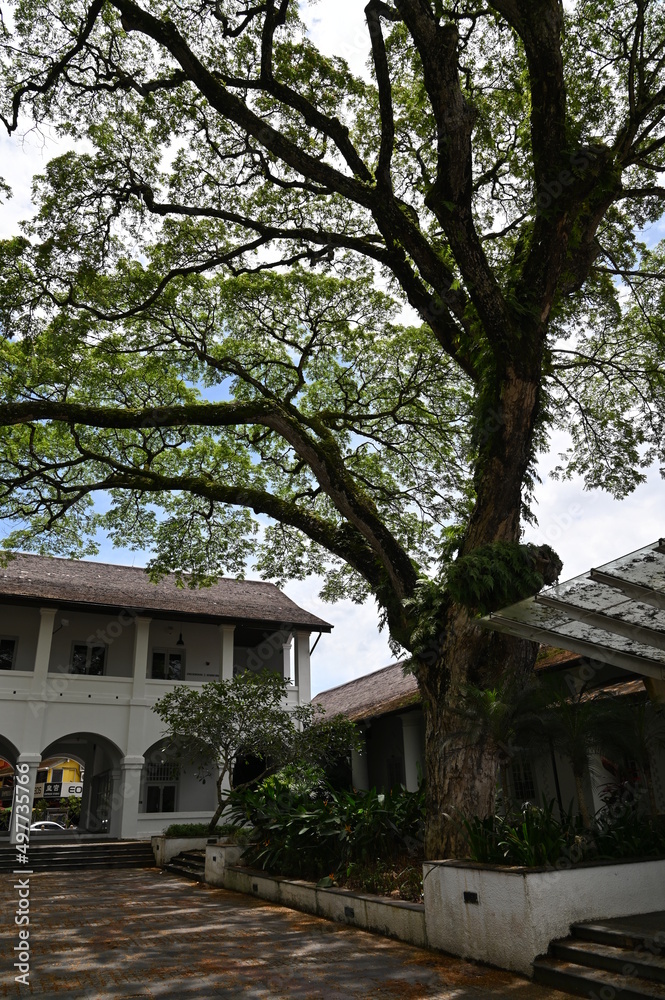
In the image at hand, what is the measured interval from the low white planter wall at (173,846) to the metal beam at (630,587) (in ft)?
43.6

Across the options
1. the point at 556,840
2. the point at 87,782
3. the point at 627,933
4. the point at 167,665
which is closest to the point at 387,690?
the point at 167,665

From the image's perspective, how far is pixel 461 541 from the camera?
807 cm

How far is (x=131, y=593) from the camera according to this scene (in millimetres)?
21344

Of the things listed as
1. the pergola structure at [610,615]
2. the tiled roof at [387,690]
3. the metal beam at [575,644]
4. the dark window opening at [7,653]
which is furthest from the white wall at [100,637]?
the pergola structure at [610,615]

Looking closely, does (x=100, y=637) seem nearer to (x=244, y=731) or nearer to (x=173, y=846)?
(x=173, y=846)

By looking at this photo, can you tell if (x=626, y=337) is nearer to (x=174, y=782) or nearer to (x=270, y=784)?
(x=270, y=784)

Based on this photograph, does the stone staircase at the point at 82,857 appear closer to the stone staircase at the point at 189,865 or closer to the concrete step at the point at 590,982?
the stone staircase at the point at 189,865

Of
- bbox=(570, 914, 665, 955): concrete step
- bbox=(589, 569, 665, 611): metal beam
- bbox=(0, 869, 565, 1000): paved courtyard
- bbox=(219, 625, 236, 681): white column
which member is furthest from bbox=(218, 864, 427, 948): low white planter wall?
bbox=(219, 625, 236, 681): white column

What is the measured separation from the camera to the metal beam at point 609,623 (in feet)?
19.2

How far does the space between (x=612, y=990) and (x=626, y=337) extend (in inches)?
399

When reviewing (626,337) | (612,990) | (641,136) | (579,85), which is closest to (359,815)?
(612,990)

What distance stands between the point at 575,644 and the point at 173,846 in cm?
1232

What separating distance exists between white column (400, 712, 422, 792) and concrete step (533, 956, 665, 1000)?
11260mm

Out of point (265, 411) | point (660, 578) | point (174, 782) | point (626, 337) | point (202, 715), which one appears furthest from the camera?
point (174, 782)
